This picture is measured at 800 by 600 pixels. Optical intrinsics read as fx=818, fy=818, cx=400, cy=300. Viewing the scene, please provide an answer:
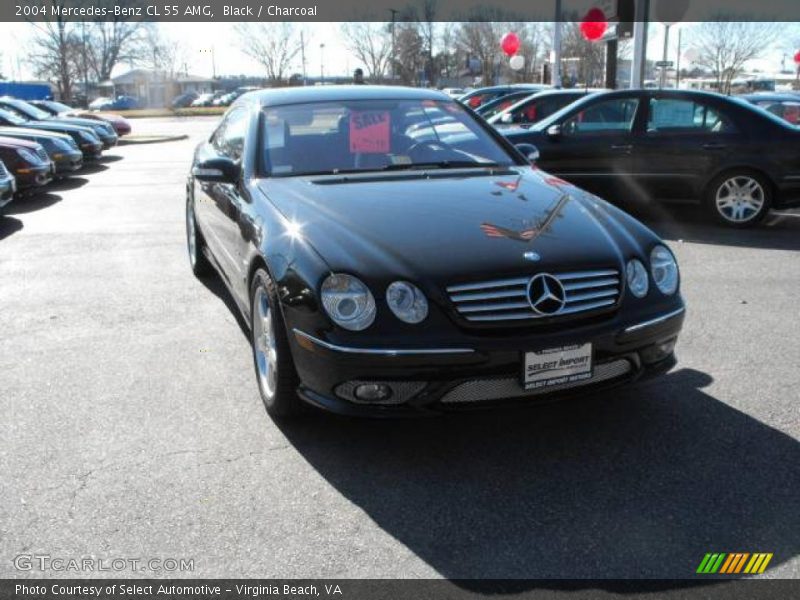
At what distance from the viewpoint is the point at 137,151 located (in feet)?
77.8

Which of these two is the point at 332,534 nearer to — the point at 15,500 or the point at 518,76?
the point at 15,500

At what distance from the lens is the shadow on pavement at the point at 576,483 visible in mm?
2822

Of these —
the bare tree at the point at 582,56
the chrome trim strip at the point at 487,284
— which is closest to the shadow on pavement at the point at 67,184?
the chrome trim strip at the point at 487,284

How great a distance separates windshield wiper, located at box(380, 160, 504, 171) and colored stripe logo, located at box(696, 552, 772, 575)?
270cm

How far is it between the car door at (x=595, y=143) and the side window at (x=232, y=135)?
177 inches

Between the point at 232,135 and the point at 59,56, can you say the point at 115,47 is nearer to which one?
the point at 59,56

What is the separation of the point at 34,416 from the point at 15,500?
2.93ft

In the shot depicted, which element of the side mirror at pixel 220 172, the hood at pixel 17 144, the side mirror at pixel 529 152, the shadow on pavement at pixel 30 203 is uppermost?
the side mirror at pixel 529 152

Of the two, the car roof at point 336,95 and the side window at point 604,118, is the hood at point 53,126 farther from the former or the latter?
the car roof at point 336,95

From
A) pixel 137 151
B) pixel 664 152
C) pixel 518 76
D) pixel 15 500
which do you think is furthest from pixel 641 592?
pixel 518 76

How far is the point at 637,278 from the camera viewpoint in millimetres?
3633

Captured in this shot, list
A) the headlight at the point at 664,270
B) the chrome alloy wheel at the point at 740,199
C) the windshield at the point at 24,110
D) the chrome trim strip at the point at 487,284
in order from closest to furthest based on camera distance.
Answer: the chrome trim strip at the point at 487,284 < the headlight at the point at 664,270 < the chrome alloy wheel at the point at 740,199 < the windshield at the point at 24,110

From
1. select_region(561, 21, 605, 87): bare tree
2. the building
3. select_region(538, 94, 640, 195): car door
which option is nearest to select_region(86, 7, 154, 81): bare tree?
the building

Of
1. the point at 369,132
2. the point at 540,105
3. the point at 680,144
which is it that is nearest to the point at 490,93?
the point at 540,105
